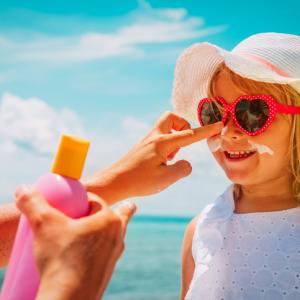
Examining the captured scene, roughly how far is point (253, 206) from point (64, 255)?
7.00ft

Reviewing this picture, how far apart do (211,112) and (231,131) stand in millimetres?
240

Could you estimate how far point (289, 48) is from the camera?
305 cm

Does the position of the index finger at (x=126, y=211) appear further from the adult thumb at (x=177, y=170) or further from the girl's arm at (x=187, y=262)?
the girl's arm at (x=187, y=262)

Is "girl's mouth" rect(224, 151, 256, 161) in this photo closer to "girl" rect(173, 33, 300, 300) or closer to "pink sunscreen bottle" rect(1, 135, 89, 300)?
"girl" rect(173, 33, 300, 300)

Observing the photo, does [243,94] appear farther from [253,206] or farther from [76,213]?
[76,213]

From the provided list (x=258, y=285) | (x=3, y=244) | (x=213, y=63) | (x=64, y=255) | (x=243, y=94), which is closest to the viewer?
(x=64, y=255)

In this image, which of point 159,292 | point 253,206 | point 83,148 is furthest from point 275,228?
point 159,292

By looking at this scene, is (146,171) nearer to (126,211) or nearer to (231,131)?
(231,131)

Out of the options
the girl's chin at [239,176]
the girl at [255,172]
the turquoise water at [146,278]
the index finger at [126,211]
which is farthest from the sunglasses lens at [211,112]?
the turquoise water at [146,278]

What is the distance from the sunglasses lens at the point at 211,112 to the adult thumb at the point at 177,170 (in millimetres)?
544

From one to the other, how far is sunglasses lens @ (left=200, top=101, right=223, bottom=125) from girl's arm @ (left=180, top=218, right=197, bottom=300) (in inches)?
30.2

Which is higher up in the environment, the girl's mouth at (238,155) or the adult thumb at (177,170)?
the girl's mouth at (238,155)

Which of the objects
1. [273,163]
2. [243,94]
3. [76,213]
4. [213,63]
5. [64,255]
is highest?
[213,63]

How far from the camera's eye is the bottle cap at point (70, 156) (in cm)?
137
